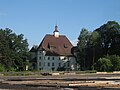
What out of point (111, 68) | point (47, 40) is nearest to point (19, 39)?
point (47, 40)

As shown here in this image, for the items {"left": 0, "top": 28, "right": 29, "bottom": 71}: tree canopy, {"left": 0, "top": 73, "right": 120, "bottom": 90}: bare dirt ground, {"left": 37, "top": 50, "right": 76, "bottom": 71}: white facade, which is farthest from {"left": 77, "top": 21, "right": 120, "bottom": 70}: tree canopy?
{"left": 0, "top": 73, "right": 120, "bottom": 90}: bare dirt ground

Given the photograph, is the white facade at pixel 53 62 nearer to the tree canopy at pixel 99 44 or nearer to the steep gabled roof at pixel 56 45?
the steep gabled roof at pixel 56 45

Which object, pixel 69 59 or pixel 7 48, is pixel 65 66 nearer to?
pixel 69 59

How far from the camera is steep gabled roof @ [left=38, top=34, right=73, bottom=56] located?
113562mm

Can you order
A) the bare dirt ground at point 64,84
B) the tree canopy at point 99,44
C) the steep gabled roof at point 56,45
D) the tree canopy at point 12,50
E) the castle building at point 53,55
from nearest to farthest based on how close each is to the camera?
the bare dirt ground at point 64,84 → the tree canopy at point 12,50 → the tree canopy at point 99,44 → the castle building at point 53,55 → the steep gabled roof at point 56,45

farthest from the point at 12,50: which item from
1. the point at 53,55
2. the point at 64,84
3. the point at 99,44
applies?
the point at 64,84

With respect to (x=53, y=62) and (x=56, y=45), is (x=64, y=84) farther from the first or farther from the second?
(x=56, y=45)

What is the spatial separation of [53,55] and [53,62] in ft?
7.58

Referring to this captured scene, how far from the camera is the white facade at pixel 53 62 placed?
11369cm

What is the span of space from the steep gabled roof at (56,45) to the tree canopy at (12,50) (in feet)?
47.6

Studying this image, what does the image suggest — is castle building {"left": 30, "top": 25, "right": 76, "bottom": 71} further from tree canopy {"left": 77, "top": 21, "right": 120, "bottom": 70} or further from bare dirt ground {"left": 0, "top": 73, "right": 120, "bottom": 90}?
bare dirt ground {"left": 0, "top": 73, "right": 120, "bottom": 90}

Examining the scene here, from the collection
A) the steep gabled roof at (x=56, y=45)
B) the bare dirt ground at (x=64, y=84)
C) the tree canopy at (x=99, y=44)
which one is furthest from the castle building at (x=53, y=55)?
the bare dirt ground at (x=64, y=84)

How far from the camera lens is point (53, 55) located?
114 meters

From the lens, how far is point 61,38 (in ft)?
389
